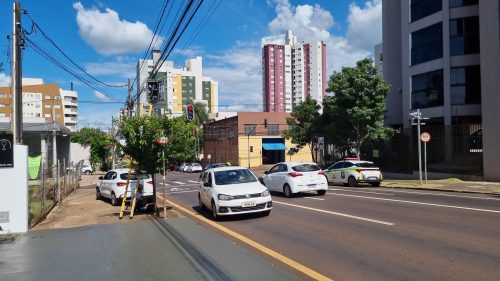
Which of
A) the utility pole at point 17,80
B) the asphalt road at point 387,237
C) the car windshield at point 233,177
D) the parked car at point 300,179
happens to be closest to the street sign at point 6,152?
the utility pole at point 17,80

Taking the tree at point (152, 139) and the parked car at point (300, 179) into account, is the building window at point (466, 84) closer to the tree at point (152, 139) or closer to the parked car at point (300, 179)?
the parked car at point (300, 179)

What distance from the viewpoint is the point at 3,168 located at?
11211mm

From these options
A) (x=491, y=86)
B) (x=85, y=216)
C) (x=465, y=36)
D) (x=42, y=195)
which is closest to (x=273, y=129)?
(x=465, y=36)

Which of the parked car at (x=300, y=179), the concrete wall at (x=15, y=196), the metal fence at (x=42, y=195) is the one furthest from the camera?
the parked car at (x=300, y=179)

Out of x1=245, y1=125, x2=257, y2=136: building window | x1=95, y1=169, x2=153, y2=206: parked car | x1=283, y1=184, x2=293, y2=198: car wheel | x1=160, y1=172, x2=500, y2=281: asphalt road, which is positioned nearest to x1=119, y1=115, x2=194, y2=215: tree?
x1=95, y1=169, x2=153, y2=206: parked car

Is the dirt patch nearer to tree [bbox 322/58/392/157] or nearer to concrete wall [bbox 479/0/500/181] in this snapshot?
concrete wall [bbox 479/0/500/181]

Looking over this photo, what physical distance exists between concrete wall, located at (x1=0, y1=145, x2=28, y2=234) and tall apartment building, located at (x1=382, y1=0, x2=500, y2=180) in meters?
21.6

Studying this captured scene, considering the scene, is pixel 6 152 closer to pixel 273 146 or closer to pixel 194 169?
pixel 194 169

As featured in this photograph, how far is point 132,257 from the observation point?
7.83 metres

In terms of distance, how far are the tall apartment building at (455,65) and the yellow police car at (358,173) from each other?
557cm

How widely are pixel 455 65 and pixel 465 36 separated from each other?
6.30 feet

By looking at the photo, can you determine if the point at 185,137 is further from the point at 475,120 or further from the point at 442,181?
the point at 475,120

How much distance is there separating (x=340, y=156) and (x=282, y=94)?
158 ft

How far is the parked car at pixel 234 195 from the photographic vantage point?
40.5 ft
